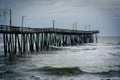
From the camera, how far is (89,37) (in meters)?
109

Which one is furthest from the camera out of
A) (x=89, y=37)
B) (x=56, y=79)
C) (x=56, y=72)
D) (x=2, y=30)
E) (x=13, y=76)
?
(x=89, y=37)

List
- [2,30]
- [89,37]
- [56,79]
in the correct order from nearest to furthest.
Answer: [56,79] → [2,30] → [89,37]

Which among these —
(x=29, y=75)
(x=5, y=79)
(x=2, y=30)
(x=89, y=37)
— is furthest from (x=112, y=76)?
(x=89, y=37)

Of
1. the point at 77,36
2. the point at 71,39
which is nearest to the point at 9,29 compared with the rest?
the point at 71,39

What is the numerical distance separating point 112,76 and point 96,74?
70.7 inches

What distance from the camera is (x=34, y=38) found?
57.6m

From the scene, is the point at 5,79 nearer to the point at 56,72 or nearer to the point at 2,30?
the point at 56,72

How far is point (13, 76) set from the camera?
26.4 meters

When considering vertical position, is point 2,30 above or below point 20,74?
above

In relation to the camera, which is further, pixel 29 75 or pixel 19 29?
pixel 19 29

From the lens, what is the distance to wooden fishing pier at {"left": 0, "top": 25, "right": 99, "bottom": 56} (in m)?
42.6

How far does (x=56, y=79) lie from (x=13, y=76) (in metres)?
3.90

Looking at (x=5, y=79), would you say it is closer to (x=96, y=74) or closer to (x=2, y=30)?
(x=96, y=74)

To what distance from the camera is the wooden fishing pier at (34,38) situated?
42638 mm
